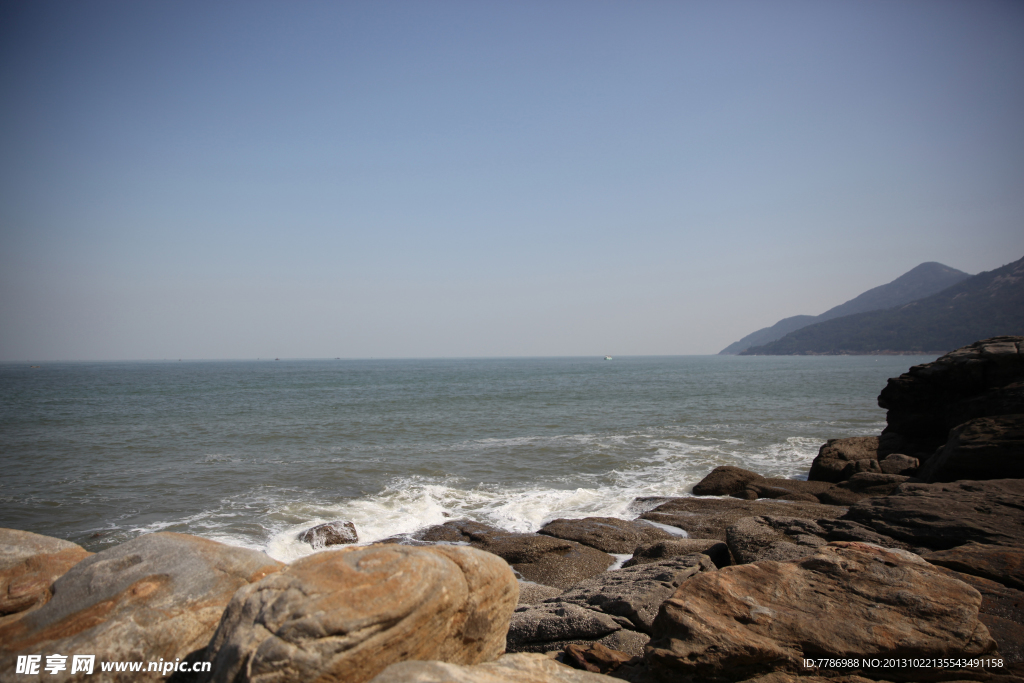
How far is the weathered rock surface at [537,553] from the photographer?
9977 millimetres

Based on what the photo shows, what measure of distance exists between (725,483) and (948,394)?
38.2ft

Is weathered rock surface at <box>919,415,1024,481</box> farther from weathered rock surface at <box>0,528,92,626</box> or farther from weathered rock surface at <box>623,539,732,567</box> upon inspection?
weathered rock surface at <box>0,528,92,626</box>

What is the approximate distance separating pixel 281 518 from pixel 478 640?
11.2 m

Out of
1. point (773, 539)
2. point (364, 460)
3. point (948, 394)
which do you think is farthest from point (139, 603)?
point (948, 394)

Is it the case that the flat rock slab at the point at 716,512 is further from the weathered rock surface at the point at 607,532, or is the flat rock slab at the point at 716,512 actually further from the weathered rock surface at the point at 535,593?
the weathered rock surface at the point at 535,593

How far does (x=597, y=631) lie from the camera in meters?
6.09

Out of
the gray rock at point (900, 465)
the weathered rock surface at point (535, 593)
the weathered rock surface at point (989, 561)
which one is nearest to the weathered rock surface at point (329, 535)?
the weathered rock surface at point (535, 593)

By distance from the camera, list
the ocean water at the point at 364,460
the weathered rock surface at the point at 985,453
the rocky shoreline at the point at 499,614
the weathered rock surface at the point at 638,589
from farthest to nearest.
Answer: the ocean water at the point at 364,460, the weathered rock surface at the point at 985,453, the weathered rock surface at the point at 638,589, the rocky shoreline at the point at 499,614

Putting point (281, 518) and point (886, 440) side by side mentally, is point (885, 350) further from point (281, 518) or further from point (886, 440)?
point (281, 518)

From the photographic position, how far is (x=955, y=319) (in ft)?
525

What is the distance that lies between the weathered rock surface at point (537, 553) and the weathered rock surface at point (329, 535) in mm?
1811

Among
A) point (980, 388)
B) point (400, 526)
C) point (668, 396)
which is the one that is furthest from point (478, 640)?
point (668, 396)

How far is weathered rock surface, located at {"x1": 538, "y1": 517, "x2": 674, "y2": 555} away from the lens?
36.9ft

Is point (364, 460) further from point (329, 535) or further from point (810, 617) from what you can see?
Answer: point (810, 617)
